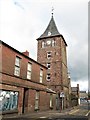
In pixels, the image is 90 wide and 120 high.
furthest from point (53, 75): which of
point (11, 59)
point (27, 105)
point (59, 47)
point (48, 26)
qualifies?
point (11, 59)

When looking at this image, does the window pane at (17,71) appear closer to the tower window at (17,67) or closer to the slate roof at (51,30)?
the tower window at (17,67)

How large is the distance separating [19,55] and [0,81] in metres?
4.87

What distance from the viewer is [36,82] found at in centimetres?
2570

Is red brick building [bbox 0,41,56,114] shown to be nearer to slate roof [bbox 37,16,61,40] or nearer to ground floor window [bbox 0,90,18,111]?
ground floor window [bbox 0,90,18,111]

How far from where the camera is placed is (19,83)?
20.6 m

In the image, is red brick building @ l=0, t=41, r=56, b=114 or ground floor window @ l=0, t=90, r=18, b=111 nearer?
ground floor window @ l=0, t=90, r=18, b=111

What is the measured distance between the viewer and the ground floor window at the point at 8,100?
674 inches

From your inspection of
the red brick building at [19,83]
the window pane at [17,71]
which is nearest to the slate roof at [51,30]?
the red brick building at [19,83]

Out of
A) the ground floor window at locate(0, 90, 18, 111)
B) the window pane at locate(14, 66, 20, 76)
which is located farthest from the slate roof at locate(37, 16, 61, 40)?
the ground floor window at locate(0, 90, 18, 111)

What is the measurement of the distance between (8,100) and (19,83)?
9.51 ft

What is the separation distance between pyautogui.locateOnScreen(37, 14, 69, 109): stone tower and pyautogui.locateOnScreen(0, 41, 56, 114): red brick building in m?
12.2

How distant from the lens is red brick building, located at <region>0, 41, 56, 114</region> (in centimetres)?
1765

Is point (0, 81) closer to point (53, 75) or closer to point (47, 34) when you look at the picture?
point (53, 75)

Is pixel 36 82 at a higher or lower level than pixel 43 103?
higher
